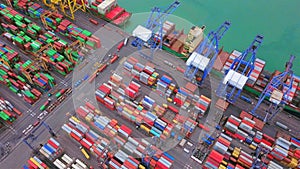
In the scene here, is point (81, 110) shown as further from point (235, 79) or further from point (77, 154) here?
point (235, 79)

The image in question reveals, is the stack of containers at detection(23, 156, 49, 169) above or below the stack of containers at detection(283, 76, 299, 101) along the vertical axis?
below

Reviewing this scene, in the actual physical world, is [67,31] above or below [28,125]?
above

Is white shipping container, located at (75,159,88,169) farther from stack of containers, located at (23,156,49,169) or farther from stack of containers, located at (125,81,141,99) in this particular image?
stack of containers, located at (125,81,141,99)

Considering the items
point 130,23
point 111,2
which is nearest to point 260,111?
point 130,23

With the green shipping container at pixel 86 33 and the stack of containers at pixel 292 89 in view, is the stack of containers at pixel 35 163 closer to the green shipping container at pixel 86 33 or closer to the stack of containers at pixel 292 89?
the green shipping container at pixel 86 33

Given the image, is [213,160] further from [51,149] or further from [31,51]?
[31,51]

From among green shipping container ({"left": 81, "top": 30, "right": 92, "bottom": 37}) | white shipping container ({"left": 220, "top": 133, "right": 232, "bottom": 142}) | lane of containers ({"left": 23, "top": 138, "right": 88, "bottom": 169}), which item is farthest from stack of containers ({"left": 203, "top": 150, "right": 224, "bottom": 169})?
green shipping container ({"left": 81, "top": 30, "right": 92, "bottom": 37})
